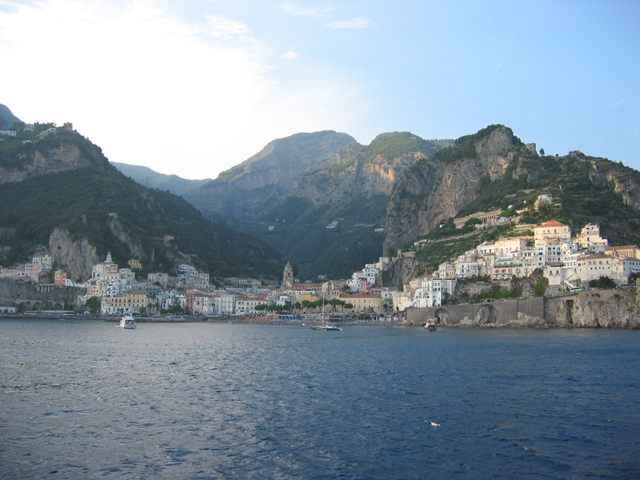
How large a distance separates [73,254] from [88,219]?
8679 millimetres

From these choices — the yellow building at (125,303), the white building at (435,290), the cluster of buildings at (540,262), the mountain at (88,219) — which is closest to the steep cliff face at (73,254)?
the mountain at (88,219)

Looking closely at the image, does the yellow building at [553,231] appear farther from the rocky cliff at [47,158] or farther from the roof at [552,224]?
the rocky cliff at [47,158]

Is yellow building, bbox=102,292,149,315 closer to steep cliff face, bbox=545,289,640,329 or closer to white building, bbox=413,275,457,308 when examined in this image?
white building, bbox=413,275,457,308

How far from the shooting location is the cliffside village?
266ft

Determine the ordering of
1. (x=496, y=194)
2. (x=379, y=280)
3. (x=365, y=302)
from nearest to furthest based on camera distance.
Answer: (x=365, y=302) → (x=496, y=194) → (x=379, y=280)

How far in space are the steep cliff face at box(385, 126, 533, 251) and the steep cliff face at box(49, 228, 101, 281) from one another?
7104cm

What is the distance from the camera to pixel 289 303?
12400 centimetres

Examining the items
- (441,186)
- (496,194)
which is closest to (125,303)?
(441,186)

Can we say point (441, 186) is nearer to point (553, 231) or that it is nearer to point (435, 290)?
point (553, 231)

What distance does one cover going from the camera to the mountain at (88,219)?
12288cm

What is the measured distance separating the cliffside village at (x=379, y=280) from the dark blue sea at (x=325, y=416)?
37534mm

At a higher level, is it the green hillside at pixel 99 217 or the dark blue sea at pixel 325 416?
the green hillside at pixel 99 217

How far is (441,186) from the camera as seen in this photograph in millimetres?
139375

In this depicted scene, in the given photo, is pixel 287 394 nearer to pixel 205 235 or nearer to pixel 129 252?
pixel 129 252
